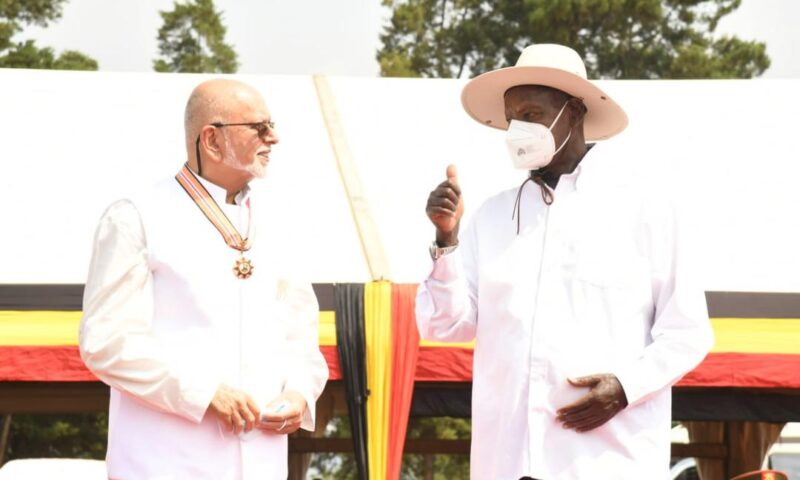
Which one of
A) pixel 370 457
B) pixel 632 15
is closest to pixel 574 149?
pixel 370 457

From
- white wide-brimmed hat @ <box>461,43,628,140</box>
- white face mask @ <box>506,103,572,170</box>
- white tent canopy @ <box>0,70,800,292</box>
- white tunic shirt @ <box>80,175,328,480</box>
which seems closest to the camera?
white tunic shirt @ <box>80,175,328,480</box>

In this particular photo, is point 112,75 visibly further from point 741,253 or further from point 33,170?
point 741,253

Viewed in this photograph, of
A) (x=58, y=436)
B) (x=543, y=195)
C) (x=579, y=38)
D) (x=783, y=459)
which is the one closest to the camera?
(x=543, y=195)

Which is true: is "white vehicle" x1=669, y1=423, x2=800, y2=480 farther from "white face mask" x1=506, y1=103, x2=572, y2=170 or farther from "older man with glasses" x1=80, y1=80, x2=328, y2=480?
"older man with glasses" x1=80, y1=80, x2=328, y2=480

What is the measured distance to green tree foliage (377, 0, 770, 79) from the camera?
31.2 meters

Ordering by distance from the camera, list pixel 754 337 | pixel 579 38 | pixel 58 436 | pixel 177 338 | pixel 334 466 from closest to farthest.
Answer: pixel 177 338 → pixel 754 337 → pixel 58 436 → pixel 334 466 → pixel 579 38

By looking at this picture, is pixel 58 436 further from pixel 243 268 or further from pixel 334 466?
pixel 243 268

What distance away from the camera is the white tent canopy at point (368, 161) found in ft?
19.9

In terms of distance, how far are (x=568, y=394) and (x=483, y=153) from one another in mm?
3912

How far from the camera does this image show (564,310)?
3.34 meters

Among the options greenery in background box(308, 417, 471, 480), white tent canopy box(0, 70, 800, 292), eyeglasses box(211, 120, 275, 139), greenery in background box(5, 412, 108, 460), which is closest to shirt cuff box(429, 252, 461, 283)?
eyeglasses box(211, 120, 275, 139)

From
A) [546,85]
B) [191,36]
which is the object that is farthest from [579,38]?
[546,85]

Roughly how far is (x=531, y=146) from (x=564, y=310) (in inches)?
18.1

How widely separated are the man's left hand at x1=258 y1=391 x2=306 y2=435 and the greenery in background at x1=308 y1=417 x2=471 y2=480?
1836 centimetres
